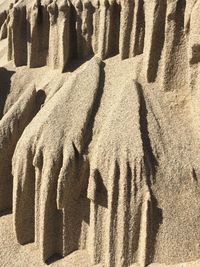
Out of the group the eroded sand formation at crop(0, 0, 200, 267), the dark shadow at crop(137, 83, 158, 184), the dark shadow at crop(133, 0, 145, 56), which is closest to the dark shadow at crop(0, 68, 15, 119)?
the eroded sand formation at crop(0, 0, 200, 267)

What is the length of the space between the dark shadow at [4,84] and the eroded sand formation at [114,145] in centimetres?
58

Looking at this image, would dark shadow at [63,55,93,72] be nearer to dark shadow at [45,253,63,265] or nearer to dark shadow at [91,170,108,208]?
dark shadow at [91,170,108,208]

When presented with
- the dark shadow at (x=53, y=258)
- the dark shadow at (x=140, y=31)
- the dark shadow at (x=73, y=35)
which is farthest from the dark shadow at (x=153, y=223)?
the dark shadow at (x=73, y=35)

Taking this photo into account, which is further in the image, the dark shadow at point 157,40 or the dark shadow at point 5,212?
the dark shadow at point 5,212

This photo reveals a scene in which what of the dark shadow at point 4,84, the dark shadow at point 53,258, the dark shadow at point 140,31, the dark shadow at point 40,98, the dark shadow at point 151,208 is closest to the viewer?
the dark shadow at point 151,208

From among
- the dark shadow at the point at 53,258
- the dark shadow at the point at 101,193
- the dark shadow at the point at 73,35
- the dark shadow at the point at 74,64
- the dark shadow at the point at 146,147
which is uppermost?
the dark shadow at the point at 73,35

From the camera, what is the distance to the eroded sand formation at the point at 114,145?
5.52 metres

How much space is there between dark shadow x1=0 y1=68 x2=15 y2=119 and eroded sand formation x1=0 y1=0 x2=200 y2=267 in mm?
585

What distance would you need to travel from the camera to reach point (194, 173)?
18.3 feet

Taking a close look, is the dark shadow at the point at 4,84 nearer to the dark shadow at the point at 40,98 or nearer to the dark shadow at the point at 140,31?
the dark shadow at the point at 40,98

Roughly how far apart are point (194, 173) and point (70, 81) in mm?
2387

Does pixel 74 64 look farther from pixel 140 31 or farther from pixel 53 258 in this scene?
pixel 53 258

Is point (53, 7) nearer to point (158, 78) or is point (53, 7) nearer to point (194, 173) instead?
point (158, 78)

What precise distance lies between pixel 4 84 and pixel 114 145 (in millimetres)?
2722
